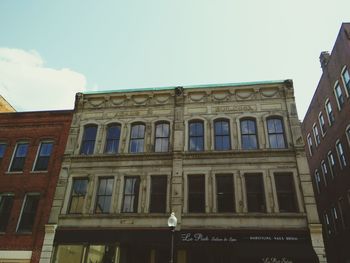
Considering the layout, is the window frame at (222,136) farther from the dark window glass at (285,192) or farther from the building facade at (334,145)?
the building facade at (334,145)

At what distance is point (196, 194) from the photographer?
1673 centimetres

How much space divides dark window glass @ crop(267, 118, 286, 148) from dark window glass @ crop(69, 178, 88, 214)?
37.3 feet

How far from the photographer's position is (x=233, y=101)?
19266 millimetres

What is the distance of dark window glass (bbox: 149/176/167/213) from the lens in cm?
1664

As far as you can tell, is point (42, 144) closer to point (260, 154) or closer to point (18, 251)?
point (18, 251)

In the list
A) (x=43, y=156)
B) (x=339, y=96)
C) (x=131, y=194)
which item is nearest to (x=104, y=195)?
(x=131, y=194)

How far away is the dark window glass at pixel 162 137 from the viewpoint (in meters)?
18.5

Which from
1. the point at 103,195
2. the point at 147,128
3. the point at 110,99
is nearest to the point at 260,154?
the point at 147,128

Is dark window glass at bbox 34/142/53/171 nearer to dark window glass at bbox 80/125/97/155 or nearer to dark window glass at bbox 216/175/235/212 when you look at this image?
dark window glass at bbox 80/125/97/155

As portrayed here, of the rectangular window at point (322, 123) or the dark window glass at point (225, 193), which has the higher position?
the rectangular window at point (322, 123)

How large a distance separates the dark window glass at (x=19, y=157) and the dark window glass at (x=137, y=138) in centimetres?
742

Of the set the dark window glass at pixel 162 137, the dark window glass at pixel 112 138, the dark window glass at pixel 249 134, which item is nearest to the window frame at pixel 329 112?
the dark window glass at pixel 249 134

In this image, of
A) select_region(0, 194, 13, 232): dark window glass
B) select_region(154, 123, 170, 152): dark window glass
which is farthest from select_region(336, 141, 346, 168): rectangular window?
select_region(0, 194, 13, 232): dark window glass

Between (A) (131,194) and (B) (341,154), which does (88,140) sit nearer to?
(A) (131,194)
